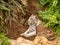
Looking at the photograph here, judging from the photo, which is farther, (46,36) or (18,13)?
(18,13)

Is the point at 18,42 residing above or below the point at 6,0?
below

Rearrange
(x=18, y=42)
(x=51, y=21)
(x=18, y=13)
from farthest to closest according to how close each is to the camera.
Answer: (x=18, y=13) → (x=51, y=21) → (x=18, y=42)

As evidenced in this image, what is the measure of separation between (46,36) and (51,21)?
1.09 feet

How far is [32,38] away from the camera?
17.2ft

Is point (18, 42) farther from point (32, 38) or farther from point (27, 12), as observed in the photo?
point (27, 12)

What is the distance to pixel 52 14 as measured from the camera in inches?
218

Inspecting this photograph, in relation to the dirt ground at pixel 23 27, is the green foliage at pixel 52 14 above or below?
above

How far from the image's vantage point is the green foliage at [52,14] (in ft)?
17.7

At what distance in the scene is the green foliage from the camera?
5.39 m

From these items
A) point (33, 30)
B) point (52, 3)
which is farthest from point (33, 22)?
point (52, 3)

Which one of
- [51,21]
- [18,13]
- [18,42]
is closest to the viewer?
[18,42]

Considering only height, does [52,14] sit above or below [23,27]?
above

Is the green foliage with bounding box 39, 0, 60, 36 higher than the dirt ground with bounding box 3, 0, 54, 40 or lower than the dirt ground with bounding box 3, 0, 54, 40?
higher

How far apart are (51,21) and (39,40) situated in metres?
0.58
